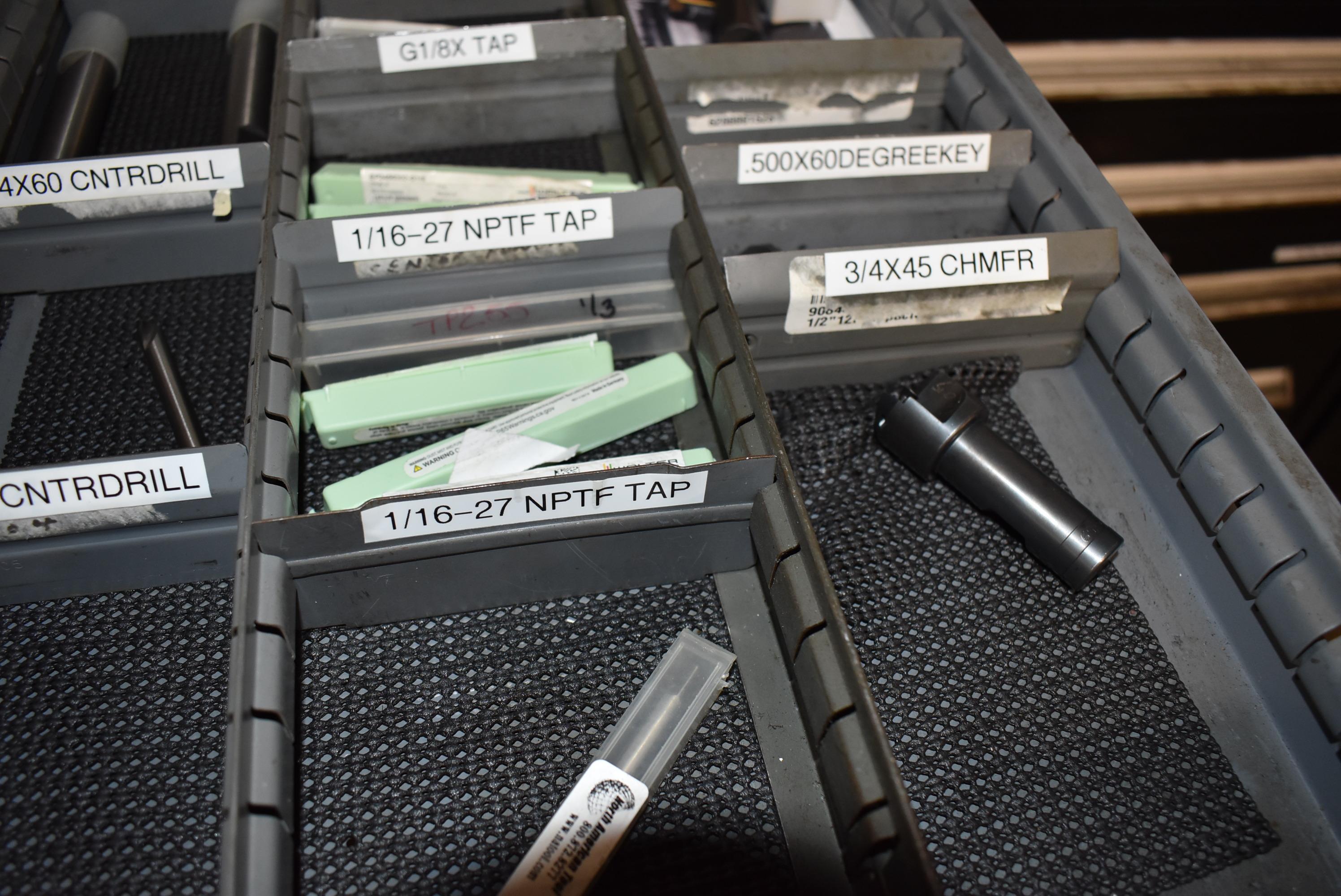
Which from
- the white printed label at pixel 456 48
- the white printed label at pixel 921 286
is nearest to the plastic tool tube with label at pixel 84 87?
the white printed label at pixel 456 48

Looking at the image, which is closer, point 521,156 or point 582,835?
point 582,835

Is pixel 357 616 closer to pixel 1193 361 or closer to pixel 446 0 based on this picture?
pixel 1193 361

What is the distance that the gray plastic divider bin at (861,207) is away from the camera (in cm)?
106

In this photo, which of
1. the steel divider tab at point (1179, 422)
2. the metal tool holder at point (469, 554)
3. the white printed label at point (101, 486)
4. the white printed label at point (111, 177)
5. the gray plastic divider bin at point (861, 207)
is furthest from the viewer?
the gray plastic divider bin at point (861, 207)

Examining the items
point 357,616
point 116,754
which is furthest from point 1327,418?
point 116,754

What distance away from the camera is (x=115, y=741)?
698 mm

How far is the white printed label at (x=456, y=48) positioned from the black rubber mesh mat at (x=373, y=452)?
1.77 ft

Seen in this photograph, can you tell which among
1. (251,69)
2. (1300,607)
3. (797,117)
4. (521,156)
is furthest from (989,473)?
(251,69)

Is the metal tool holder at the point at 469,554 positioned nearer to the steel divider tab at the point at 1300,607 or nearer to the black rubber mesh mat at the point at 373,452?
the black rubber mesh mat at the point at 373,452

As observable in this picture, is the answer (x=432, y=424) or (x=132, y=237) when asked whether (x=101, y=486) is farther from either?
(x=132, y=237)

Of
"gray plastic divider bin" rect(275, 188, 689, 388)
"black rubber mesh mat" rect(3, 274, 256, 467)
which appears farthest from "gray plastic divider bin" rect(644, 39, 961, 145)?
"black rubber mesh mat" rect(3, 274, 256, 467)

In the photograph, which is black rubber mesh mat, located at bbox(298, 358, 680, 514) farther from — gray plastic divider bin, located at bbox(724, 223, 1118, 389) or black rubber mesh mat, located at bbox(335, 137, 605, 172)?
black rubber mesh mat, located at bbox(335, 137, 605, 172)

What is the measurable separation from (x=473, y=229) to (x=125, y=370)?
0.41 meters

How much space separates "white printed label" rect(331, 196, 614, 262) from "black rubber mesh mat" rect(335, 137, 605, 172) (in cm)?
29
